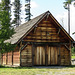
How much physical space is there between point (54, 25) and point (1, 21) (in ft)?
22.4

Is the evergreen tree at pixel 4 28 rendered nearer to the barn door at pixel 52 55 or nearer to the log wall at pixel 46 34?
the log wall at pixel 46 34

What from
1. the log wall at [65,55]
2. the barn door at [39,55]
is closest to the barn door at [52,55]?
the barn door at [39,55]

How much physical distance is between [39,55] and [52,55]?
173 centimetres

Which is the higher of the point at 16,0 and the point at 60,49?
the point at 16,0

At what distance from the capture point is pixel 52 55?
25547 millimetres

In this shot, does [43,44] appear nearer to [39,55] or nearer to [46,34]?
[46,34]

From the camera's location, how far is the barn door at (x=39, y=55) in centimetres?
2481

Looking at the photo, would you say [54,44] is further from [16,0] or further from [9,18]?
[16,0]

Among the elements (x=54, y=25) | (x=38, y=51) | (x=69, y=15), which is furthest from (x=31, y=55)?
(x=69, y=15)

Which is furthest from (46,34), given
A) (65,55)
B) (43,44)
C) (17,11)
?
(17,11)

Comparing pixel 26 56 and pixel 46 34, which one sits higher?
pixel 46 34

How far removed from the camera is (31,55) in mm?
24375

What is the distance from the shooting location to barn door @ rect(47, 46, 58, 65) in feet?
83.3

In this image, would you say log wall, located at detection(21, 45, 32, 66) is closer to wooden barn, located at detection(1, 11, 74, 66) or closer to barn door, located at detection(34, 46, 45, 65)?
wooden barn, located at detection(1, 11, 74, 66)
